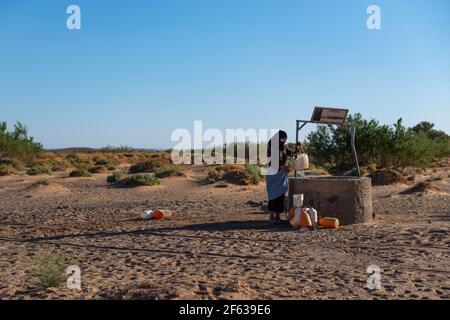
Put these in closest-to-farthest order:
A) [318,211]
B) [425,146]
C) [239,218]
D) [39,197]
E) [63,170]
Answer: [318,211], [239,218], [39,197], [425,146], [63,170]

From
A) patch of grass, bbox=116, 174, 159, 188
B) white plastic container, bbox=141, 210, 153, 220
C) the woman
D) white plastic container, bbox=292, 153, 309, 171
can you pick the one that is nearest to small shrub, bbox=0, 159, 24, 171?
patch of grass, bbox=116, 174, 159, 188

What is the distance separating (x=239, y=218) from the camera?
38.1 feet

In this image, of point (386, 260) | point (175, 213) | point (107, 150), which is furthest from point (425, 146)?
point (107, 150)

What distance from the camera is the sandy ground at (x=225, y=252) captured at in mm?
5516

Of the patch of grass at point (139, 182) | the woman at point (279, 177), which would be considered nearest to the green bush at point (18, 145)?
the patch of grass at point (139, 182)

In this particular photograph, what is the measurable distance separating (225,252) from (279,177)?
3.06m

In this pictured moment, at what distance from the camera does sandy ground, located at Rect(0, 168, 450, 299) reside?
5.52 meters

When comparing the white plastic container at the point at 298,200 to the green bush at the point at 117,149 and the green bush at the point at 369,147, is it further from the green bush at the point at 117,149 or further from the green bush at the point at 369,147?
the green bush at the point at 117,149

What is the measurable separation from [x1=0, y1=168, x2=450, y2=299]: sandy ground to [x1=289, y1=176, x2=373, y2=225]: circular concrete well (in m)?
0.36

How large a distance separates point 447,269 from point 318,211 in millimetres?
3861

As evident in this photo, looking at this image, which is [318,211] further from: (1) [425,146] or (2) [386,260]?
(1) [425,146]

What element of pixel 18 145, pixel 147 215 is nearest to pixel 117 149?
pixel 18 145

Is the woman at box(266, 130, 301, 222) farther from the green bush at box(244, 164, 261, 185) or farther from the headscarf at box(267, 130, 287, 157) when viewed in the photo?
the green bush at box(244, 164, 261, 185)

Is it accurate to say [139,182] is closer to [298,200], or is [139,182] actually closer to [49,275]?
[298,200]
